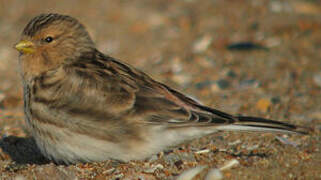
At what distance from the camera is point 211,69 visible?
8.44m

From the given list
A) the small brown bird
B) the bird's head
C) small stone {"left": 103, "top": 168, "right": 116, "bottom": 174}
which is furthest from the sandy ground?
the bird's head

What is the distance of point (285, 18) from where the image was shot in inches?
392

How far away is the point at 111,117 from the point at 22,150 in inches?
52.9

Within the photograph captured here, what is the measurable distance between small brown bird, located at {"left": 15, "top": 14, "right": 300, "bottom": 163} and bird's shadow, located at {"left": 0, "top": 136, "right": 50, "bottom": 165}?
543mm

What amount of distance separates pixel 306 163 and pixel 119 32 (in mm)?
6012

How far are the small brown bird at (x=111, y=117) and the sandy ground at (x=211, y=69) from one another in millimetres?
168

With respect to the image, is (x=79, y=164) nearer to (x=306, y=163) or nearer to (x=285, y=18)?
(x=306, y=163)

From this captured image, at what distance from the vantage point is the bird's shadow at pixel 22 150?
531cm

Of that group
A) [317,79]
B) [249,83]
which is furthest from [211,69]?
[317,79]

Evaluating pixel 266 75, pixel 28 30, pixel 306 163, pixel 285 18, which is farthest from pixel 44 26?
pixel 285 18

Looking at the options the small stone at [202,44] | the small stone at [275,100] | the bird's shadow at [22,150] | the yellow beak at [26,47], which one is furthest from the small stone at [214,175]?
the small stone at [202,44]

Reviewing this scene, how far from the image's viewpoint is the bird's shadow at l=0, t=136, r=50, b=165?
17.4ft

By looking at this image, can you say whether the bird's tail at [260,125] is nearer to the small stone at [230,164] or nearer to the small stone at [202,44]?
the small stone at [230,164]

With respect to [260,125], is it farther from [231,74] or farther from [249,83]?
[231,74]
